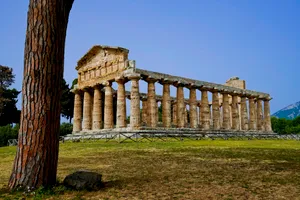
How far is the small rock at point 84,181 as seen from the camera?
25.7ft

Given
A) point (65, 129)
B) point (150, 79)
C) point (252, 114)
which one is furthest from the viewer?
point (252, 114)

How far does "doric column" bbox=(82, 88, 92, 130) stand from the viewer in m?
42.5

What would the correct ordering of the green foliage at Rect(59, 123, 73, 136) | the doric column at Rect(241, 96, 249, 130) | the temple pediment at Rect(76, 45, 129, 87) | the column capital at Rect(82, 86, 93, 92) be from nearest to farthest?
the temple pediment at Rect(76, 45, 129, 87) → the column capital at Rect(82, 86, 93, 92) → the green foliage at Rect(59, 123, 73, 136) → the doric column at Rect(241, 96, 249, 130)

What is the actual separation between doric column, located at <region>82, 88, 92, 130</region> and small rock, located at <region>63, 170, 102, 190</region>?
35.0 metres

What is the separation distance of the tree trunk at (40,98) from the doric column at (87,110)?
115ft

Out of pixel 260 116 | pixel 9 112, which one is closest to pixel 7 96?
pixel 9 112

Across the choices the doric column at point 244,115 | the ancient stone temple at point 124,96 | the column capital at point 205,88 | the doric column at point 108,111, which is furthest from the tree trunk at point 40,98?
the doric column at point 244,115

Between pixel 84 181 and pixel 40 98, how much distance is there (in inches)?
96.3

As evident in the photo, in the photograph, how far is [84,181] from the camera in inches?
309

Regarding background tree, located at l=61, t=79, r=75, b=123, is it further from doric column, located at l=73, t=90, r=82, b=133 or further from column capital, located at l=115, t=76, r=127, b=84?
column capital, located at l=115, t=76, r=127, b=84

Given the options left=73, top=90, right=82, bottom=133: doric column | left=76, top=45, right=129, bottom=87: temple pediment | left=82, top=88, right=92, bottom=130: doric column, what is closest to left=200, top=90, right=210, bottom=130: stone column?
left=76, top=45, right=129, bottom=87: temple pediment

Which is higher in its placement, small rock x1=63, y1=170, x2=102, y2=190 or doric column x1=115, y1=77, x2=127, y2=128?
doric column x1=115, y1=77, x2=127, y2=128

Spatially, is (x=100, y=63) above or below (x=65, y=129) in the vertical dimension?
above

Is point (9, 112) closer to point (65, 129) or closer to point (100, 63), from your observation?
point (65, 129)
